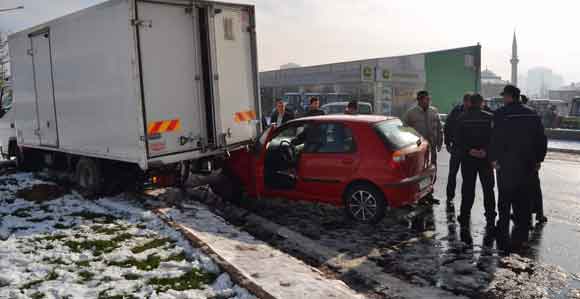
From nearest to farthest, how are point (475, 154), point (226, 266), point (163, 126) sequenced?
1. point (226, 266)
2. point (475, 154)
3. point (163, 126)

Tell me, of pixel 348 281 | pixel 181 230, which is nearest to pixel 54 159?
pixel 181 230

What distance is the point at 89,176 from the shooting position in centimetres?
842

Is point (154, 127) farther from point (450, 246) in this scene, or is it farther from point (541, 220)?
point (541, 220)

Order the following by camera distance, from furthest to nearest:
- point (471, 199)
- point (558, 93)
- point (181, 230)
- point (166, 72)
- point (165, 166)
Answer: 1. point (558, 93)
2. point (165, 166)
3. point (166, 72)
4. point (471, 199)
5. point (181, 230)

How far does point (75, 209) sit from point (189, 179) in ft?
5.72

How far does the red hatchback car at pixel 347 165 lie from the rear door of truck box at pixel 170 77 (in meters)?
1.03

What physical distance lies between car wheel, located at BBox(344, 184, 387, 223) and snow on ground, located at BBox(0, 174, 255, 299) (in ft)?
7.79

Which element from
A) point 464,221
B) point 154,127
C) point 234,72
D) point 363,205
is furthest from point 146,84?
point 464,221

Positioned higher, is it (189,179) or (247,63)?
(247,63)

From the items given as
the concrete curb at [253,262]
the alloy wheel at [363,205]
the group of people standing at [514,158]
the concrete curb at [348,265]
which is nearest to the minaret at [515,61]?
the group of people standing at [514,158]

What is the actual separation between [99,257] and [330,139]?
338 cm

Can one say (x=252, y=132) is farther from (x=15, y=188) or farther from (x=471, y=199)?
(x=15, y=188)

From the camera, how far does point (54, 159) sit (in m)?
9.88

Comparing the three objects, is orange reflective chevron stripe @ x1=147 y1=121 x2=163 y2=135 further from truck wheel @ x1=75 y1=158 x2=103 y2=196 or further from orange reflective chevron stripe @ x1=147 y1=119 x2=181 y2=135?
truck wheel @ x1=75 y1=158 x2=103 y2=196
